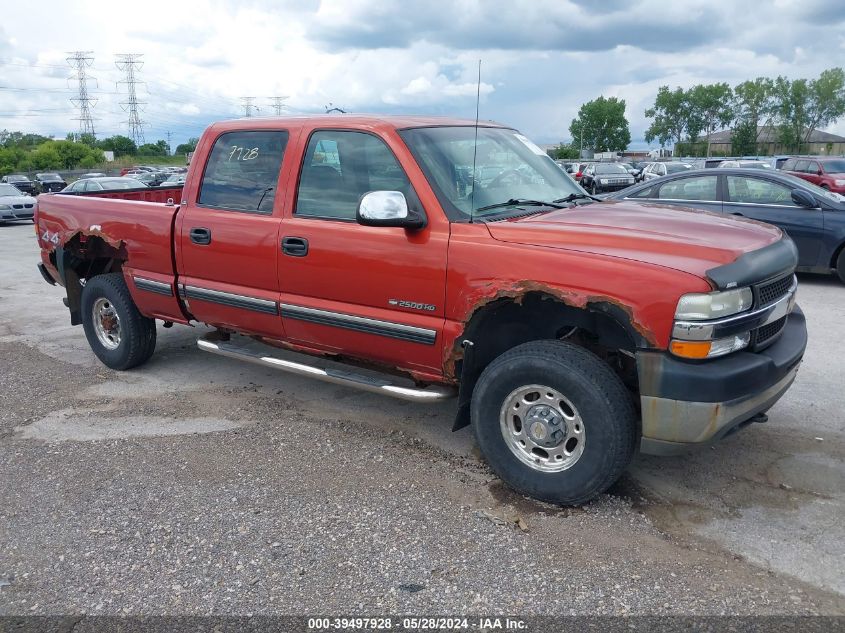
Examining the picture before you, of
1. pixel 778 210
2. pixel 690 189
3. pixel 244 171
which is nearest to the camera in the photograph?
pixel 244 171

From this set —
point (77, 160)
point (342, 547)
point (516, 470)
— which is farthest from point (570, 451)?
point (77, 160)

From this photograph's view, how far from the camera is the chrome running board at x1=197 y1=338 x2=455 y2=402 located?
160 inches

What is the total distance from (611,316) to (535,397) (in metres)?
0.62

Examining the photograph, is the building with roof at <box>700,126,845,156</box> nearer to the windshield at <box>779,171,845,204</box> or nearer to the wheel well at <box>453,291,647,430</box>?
the windshield at <box>779,171,845,204</box>

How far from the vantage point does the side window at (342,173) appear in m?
4.13

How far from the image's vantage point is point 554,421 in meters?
3.56

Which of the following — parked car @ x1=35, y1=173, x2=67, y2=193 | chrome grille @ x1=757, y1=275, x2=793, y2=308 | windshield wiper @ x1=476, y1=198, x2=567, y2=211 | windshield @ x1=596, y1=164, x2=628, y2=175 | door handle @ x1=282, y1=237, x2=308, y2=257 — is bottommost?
parked car @ x1=35, y1=173, x2=67, y2=193

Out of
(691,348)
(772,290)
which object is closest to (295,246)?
(691,348)

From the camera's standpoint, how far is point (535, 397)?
3.66 metres

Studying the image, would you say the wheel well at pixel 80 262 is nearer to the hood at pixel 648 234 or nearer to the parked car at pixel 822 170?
the hood at pixel 648 234

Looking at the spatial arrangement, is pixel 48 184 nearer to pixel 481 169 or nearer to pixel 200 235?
pixel 200 235

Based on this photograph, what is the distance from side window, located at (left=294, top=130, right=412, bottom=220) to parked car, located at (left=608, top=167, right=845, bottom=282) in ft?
17.6

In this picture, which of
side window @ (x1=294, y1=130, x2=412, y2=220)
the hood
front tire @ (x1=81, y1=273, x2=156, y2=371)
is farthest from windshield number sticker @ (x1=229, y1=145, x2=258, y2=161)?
the hood

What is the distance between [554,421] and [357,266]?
1.43 m
